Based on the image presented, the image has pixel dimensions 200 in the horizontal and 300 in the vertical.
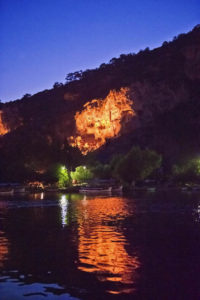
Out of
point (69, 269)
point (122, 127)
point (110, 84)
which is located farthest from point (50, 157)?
point (69, 269)

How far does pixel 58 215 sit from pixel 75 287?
69.8 ft

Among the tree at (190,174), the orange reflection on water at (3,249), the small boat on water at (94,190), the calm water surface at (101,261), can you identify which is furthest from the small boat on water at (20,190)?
the orange reflection on water at (3,249)

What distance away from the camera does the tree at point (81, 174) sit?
95875 mm

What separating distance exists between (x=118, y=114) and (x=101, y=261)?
416 ft

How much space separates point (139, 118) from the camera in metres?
139

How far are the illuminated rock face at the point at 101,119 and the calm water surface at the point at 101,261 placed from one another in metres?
115

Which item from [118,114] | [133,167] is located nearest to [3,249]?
[133,167]

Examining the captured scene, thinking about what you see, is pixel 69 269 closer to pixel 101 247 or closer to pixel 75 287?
pixel 75 287

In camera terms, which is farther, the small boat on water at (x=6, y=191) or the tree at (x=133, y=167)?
the tree at (x=133, y=167)

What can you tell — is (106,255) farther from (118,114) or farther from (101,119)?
(101,119)

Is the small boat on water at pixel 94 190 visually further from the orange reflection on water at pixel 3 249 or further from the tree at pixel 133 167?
the orange reflection on water at pixel 3 249

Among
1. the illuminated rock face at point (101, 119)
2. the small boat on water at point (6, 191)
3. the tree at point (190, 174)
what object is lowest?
the small boat on water at point (6, 191)

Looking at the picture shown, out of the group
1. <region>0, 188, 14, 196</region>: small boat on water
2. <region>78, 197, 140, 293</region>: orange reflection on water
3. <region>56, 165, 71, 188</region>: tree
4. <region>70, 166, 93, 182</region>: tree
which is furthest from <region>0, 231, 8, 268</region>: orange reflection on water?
<region>70, 166, 93, 182</region>: tree

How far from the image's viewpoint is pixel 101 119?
477ft
